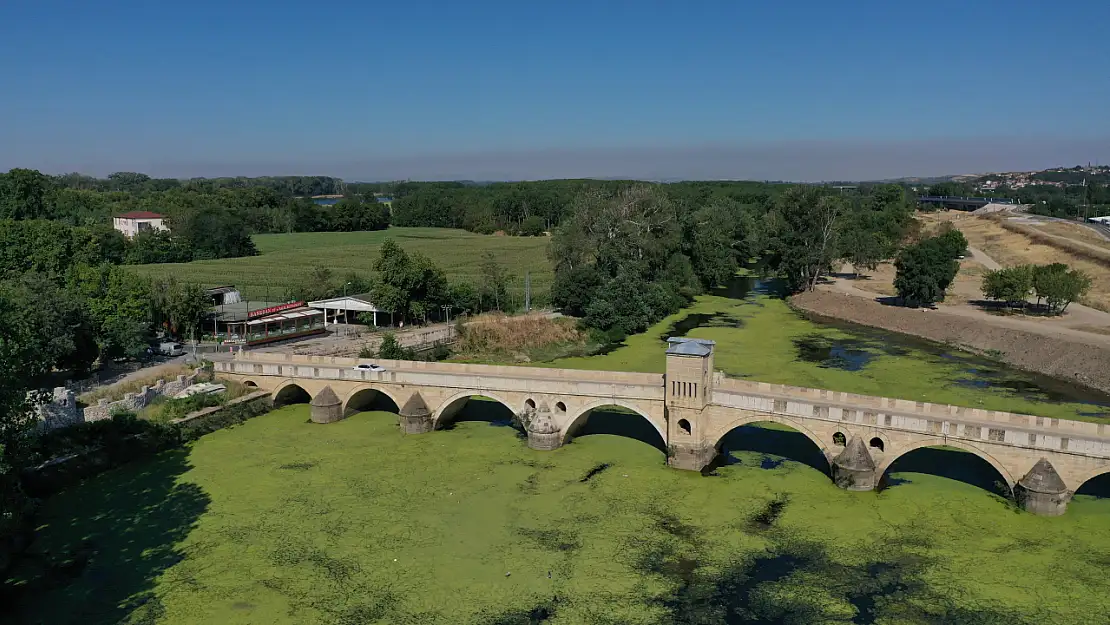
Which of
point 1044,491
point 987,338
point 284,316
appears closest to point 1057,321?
point 987,338

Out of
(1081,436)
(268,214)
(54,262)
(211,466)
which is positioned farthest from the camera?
(268,214)

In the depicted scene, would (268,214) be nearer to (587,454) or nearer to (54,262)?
(54,262)

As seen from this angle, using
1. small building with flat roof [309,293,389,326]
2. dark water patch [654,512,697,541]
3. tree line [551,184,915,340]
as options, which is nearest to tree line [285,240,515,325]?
small building with flat roof [309,293,389,326]

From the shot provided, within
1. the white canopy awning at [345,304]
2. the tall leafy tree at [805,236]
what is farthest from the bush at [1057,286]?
the white canopy awning at [345,304]

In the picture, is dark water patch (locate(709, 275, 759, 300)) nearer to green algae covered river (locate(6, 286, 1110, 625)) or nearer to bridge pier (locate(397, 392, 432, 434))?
green algae covered river (locate(6, 286, 1110, 625))

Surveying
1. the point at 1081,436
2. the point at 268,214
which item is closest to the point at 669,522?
the point at 1081,436

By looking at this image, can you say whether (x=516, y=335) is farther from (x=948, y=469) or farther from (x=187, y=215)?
(x=187, y=215)
